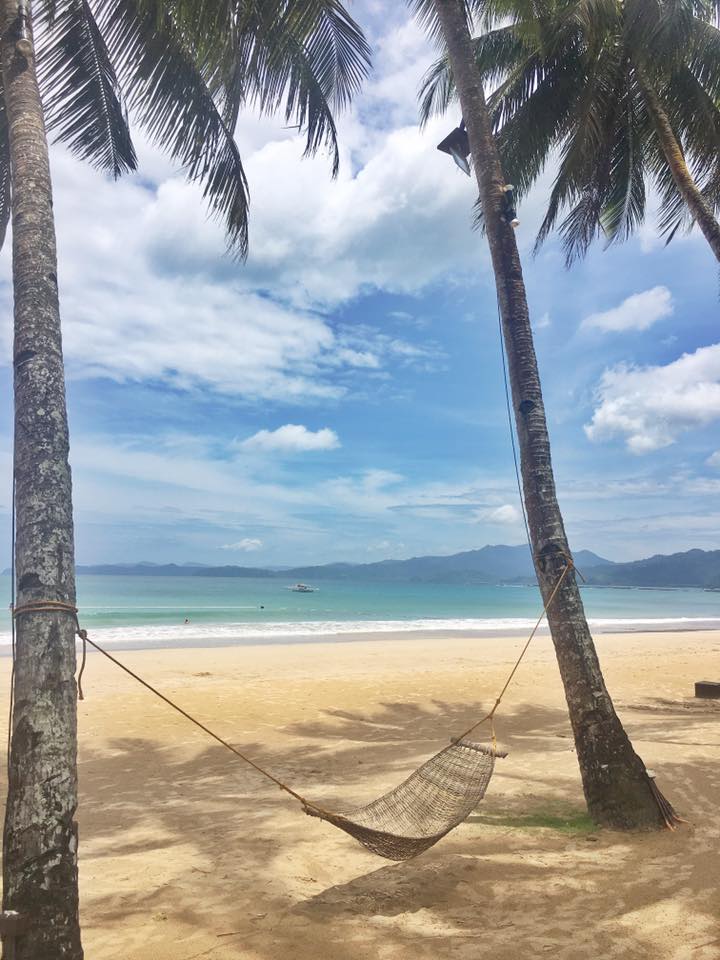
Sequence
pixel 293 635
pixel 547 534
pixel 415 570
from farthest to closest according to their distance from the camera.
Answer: pixel 415 570, pixel 293 635, pixel 547 534

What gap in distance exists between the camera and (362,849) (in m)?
3.82

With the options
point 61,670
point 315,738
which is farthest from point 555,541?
point 315,738

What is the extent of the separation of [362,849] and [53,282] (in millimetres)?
3418

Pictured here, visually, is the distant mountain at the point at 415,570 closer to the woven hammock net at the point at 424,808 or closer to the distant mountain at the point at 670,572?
the distant mountain at the point at 670,572

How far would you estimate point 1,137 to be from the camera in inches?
216

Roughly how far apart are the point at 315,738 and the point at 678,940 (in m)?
4.63

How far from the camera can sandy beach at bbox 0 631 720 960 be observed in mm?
2742

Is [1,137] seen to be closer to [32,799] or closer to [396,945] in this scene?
[32,799]

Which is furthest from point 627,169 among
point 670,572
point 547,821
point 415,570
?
point 415,570

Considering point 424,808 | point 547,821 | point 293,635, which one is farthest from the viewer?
point 293,635

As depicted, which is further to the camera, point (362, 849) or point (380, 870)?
point (362, 849)

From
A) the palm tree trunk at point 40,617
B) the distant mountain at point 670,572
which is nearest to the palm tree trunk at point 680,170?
the palm tree trunk at point 40,617

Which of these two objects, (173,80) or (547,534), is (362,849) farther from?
(173,80)

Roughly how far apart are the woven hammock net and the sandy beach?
312mm
